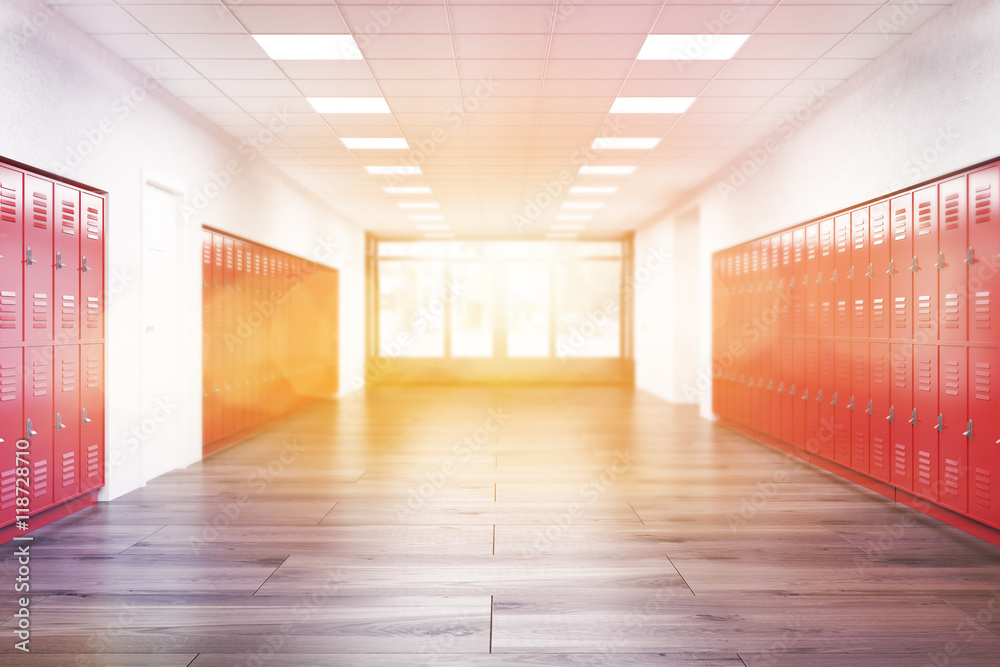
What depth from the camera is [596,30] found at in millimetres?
3451

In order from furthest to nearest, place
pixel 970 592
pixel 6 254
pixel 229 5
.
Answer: pixel 229 5 → pixel 6 254 → pixel 970 592

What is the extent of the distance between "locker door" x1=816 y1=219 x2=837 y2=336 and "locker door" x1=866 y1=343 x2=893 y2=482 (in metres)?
0.57

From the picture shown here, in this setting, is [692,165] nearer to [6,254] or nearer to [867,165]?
[867,165]

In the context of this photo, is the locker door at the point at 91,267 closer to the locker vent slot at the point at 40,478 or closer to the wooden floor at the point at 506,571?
the locker vent slot at the point at 40,478

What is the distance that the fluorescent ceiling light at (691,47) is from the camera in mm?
3582

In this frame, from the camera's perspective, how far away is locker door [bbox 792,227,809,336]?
15.9 feet

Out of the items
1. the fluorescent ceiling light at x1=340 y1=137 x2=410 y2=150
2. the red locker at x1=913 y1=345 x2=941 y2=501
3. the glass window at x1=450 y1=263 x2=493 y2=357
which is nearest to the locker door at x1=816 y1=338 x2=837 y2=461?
the red locker at x1=913 y1=345 x2=941 y2=501

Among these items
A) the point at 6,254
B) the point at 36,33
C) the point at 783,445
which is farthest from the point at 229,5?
the point at 783,445

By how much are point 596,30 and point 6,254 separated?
3.39m

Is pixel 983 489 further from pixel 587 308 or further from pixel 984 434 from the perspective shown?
pixel 587 308

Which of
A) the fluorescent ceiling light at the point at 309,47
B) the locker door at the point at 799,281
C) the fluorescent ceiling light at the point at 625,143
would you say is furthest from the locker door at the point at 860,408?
the fluorescent ceiling light at the point at 309,47

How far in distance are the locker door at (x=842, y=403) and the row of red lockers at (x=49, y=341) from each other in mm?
5020

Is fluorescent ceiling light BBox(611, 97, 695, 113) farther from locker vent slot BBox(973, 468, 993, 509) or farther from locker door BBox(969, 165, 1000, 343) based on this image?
locker vent slot BBox(973, 468, 993, 509)

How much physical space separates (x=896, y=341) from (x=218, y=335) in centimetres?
528
